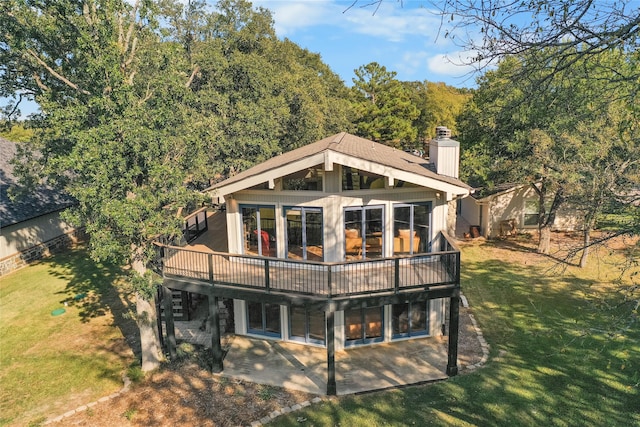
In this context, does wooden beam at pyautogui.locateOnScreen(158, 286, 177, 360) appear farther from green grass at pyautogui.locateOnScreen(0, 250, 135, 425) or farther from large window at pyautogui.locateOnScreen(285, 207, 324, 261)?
large window at pyautogui.locateOnScreen(285, 207, 324, 261)

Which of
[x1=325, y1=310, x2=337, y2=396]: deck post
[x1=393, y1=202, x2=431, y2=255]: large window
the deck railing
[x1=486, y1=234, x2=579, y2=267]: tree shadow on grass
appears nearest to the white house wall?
[x1=486, y1=234, x2=579, y2=267]: tree shadow on grass

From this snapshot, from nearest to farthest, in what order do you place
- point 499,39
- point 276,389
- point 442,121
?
1. point 499,39
2. point 276,389
3. point 442,121

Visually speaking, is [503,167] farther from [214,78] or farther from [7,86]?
[7,86]

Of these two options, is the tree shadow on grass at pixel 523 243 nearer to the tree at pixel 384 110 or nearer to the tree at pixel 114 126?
the tree at pixel 114 126

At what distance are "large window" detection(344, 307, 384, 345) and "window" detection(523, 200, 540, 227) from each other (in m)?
17.0

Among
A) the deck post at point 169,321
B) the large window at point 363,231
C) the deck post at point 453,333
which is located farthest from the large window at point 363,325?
the deck post at point 169,321

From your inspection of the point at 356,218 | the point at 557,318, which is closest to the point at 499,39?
the point at 356,218

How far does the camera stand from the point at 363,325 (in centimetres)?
1339

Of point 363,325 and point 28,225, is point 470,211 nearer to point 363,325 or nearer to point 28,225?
point 363,325

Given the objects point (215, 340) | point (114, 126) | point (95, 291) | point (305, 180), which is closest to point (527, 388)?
point (305, 180)

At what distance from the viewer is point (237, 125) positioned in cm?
2122

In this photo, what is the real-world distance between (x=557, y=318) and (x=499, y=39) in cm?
1292

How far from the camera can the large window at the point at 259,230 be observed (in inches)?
531

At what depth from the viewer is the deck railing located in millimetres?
11312
